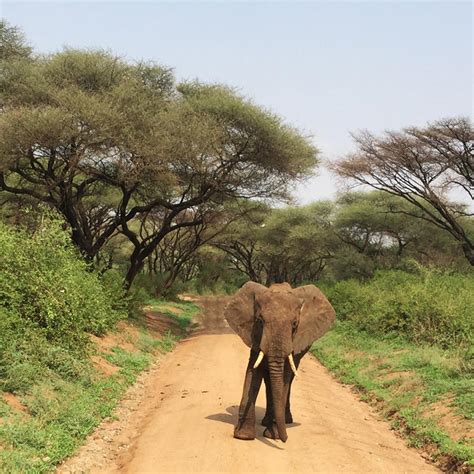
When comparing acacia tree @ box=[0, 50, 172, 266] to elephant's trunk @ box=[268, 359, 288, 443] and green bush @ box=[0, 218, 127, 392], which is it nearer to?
green bush @ box=[0, 218, 127, 392]

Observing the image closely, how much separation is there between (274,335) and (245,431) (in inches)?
51.8

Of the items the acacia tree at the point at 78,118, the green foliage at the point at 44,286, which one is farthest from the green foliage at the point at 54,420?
the acacia tree at the point at 78,118

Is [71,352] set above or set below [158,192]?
below

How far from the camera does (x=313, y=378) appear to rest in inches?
486

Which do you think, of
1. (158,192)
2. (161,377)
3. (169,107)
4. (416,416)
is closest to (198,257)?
(158,192)

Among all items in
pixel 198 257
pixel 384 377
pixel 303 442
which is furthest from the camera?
pixel 198 257

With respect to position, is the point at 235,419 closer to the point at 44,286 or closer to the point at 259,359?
the point at 259,359

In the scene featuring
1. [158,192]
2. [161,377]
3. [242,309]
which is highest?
[158,192]

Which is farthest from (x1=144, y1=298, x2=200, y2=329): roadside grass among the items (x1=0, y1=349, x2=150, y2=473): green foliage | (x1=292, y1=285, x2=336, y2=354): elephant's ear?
(x1=292, y1=285, x2=336, y2=354): elephant's ear

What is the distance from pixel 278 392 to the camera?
23.2 ft

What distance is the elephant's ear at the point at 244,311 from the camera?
7742mm

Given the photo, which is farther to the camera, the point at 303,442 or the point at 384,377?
the point at 384,377

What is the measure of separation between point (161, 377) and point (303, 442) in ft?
17.8

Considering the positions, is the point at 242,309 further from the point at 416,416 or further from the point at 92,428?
the point at 416,416
